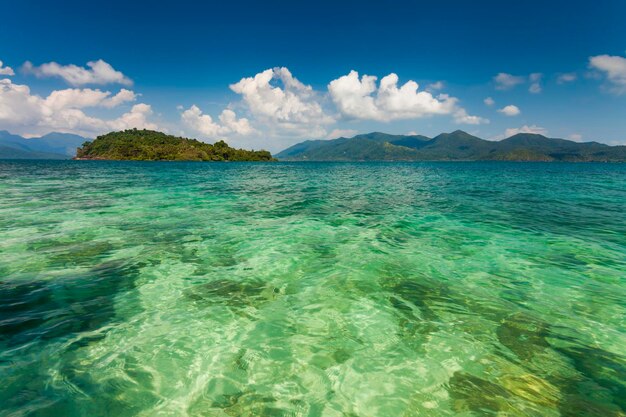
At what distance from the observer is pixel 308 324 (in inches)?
311

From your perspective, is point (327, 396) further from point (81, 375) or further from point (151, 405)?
point (81, 375)

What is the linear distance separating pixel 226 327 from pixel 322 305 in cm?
281

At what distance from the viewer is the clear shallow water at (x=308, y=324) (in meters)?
5.43

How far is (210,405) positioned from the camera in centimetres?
521

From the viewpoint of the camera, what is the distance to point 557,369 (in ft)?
20.2

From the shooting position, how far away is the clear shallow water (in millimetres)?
5434

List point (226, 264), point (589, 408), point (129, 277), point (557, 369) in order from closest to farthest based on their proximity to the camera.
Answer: point (589, 408) → point (557, 369) → point (129, 277) → point (226, 264)

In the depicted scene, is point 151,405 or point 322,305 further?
point 322,305

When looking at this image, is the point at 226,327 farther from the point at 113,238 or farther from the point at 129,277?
the point at 113,238

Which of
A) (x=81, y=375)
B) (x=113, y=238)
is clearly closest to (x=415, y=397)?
(x=81, y=375)

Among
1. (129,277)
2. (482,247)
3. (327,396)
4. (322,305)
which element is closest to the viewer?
(327,396)

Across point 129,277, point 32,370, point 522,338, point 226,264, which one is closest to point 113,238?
point 129,277

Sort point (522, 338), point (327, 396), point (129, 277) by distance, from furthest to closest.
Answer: point (129, 277) < point (522, 338) < point (327, 396)

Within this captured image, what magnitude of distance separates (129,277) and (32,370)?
4860 mm
